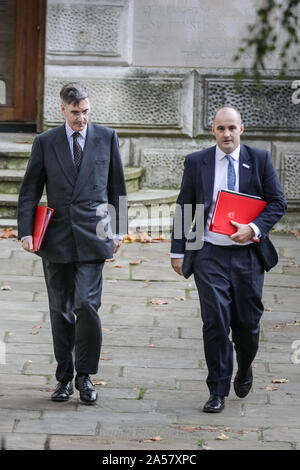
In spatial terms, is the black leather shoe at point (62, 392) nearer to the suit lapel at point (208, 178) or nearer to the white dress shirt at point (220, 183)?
the white dress shirt at point (220, 183)

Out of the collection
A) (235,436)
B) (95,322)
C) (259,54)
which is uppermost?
(259,54)

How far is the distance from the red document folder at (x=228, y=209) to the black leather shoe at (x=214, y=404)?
1006mm

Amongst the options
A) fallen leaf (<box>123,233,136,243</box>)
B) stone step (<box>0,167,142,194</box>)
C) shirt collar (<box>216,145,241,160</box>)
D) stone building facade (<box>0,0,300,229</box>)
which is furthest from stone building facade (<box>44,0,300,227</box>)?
shirt collar (<box>216,145,241,160</box>)

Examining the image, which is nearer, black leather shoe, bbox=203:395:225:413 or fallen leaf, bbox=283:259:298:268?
black leather shoe, bbox=203:395:225:413

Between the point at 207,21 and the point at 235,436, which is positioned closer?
the point at 235,436

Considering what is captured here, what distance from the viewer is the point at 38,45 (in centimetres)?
1294

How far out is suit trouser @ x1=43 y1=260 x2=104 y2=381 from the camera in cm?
645

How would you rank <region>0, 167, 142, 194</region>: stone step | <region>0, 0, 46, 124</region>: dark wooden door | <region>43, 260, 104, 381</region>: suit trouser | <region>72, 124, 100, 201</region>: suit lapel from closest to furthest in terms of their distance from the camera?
<region>43, 260, 104, 381</region>: suit trouser
<region>72, 124, 100, 201</region>: suit lapel
<region>0, 167, 142, 194</region>: stone step
<region>0, 0, 46, 124</region>: dark wooden door

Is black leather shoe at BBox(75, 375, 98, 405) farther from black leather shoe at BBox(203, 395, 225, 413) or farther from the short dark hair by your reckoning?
the short dark hair

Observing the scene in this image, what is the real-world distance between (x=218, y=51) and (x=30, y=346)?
5.51 meters

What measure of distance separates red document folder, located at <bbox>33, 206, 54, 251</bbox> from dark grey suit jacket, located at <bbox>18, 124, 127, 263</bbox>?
5 centimetres

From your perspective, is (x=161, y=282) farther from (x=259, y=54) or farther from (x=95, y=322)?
(x=259, y=54)

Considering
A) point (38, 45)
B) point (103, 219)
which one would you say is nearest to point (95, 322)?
point (103, 219)

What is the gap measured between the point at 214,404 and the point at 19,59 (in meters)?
7.76
